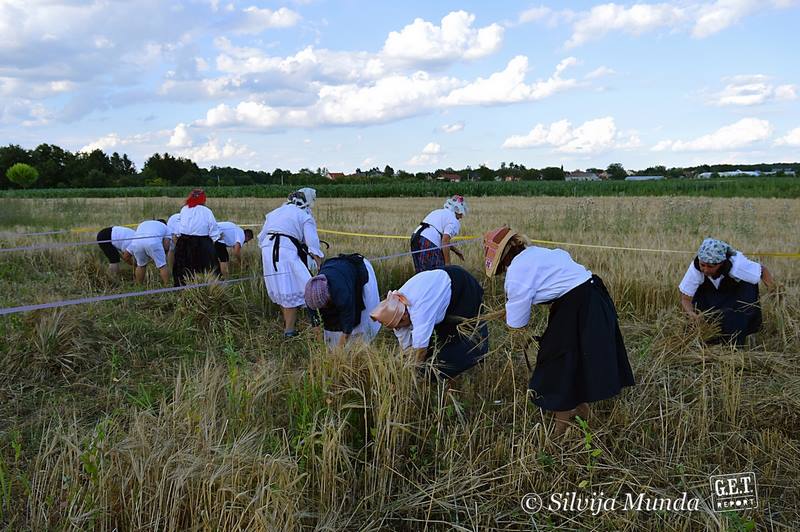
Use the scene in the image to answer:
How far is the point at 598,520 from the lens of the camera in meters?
2.83

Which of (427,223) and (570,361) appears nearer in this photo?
(570,361)

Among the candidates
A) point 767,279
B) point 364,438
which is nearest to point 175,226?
point 364,438

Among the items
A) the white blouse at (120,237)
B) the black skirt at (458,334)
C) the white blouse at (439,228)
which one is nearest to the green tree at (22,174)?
the white blouse at (120,237)

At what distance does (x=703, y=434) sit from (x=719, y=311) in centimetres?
179

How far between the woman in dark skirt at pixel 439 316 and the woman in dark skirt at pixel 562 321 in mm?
452

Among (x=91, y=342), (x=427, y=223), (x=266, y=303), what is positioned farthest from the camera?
(x=427, y=223)

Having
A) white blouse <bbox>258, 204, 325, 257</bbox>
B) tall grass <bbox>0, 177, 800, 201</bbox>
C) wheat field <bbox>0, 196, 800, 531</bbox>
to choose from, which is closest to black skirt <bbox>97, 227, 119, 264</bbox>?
wheat field <bbox>0, 196, 800, 531</bbox>


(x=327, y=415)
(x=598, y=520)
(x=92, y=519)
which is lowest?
(x=598, y=520)

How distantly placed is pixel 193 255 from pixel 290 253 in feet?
7.16

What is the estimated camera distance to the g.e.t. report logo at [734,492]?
2912mm

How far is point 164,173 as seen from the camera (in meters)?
72.1

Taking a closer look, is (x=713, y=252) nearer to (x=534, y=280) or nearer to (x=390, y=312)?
(x=534, y=280)

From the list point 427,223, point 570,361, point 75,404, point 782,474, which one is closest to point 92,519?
point 75,404

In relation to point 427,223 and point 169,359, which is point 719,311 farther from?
point 169,359
